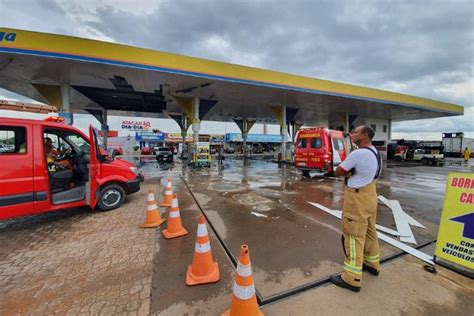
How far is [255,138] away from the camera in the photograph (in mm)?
49500

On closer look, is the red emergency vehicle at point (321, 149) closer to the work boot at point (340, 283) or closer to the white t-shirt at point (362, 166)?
the white t-shirt at point (362, 166)

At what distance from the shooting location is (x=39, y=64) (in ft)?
33.6

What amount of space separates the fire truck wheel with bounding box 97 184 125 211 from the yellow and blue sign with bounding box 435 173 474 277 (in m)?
6.51

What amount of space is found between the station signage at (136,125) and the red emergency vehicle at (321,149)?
3762 centimetres

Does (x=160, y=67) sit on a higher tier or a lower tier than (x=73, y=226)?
higher

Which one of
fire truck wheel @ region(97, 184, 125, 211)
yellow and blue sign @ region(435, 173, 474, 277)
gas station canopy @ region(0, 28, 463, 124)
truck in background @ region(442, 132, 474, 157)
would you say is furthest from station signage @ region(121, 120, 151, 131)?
truck in background @ region(442, 132, 474, 157)

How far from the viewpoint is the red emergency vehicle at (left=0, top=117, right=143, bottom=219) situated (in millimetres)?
3793

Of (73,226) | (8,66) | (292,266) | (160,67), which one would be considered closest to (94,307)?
(292,266)

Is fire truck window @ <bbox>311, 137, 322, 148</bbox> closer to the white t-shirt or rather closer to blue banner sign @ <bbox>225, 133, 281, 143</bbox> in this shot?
the white t-shirt

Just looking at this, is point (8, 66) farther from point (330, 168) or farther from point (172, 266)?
point (330, 168)

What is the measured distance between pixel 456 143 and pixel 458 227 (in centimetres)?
3862

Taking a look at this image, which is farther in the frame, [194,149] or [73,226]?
[194,149]

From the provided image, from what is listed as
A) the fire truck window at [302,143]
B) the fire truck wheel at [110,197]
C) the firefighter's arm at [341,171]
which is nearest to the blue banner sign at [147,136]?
the fire truck window at [302,143]

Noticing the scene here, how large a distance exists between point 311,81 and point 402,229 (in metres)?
13.0
